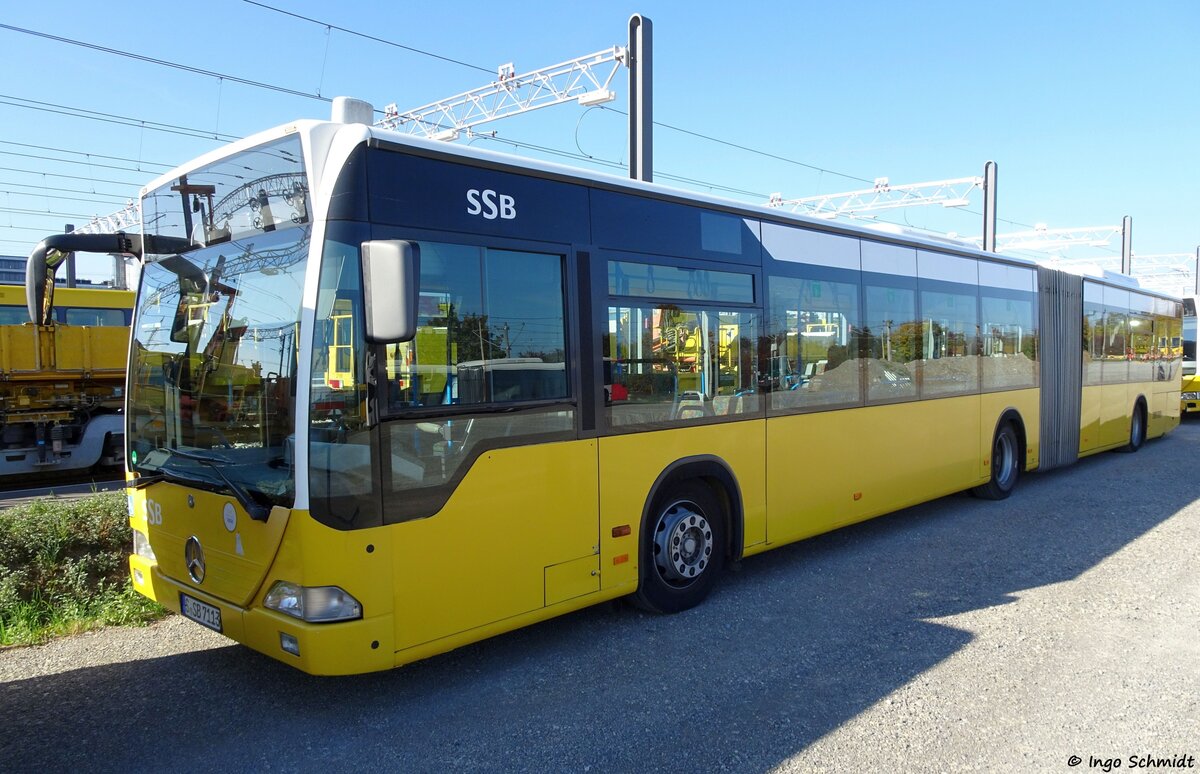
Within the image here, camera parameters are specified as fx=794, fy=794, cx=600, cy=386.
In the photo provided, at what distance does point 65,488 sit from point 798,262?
10788 millimetres

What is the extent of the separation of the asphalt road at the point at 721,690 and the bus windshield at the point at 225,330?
1.22 m

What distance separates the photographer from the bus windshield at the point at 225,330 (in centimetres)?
398

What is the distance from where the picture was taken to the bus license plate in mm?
4281

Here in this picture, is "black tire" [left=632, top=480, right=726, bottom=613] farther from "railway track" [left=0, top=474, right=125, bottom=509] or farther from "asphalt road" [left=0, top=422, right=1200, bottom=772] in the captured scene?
"railway track" [left=0, top=474, right=125, bottom=509]

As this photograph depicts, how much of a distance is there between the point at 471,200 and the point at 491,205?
5.9 inches

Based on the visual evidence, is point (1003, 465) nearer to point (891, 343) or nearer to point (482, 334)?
point (891, 343)

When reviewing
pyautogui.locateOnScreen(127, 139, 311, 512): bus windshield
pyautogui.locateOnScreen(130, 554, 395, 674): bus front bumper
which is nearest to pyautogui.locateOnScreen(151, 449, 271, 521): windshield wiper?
pyautogui.locateOnScreen(127, 139, 311, 512): bus windshield

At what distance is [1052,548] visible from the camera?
7.49 m

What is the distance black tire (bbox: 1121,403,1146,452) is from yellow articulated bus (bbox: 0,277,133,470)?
16700mm

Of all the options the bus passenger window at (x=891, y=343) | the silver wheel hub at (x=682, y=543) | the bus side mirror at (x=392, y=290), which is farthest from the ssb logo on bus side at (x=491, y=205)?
the bus passenger window at (x=891, y=343)

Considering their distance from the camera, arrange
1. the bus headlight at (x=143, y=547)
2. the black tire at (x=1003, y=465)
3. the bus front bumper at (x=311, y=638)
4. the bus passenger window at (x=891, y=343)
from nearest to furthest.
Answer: the bus front bumper at (x=311, y=638) → the bus headlight at (x=143, y=547) → the bus passenger window at (x=891, y=343) → the black tire at (x=1003, y=465)

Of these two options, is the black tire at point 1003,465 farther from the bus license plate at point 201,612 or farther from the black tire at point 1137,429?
the bus license plate at point 201,612

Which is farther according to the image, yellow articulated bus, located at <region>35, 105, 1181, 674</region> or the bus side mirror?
yellow articulated bus, located at <region>35, 105, 1181, 674</region>

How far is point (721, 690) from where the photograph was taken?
444 cm
